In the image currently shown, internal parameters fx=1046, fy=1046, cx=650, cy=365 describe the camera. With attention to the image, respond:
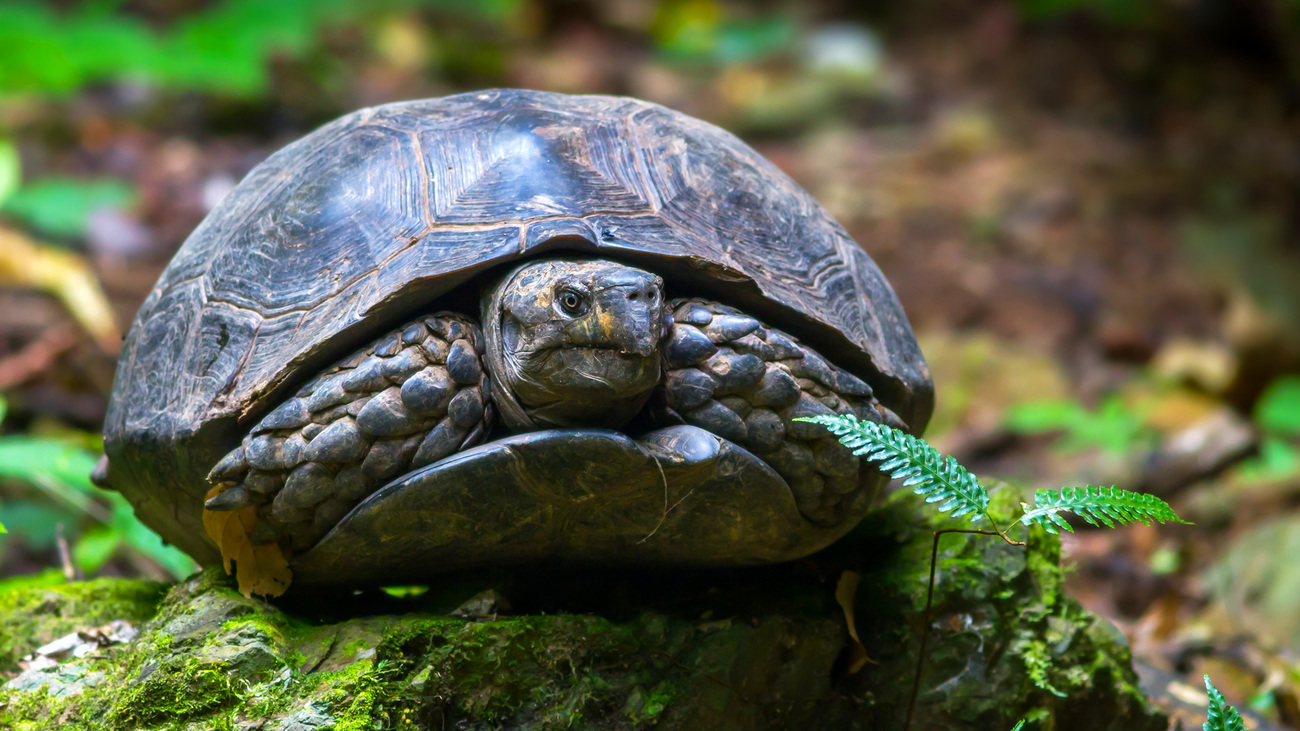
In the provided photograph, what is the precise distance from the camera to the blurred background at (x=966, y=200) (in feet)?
19.3

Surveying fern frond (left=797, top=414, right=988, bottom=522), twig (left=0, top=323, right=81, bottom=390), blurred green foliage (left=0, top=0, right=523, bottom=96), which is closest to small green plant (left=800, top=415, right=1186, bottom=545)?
fern frond (left=797, top=414, right=988, bottom=522)

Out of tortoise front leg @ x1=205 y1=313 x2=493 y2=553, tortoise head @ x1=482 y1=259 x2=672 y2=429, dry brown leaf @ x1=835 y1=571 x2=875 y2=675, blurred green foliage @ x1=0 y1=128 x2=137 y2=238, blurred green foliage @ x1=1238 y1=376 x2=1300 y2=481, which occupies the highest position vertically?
blurred green foliage @ x1=1238 y1=376 x2=1300 y2=481

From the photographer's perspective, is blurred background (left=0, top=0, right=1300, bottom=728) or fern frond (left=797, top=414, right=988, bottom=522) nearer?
fern frond (left=797, top=414, right=988, bottom=522)

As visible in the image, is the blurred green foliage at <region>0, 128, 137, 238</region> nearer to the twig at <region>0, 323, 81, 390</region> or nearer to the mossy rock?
the twig at <region>0, 323, 81, 390</region>

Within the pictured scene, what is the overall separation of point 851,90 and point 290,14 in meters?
7.70

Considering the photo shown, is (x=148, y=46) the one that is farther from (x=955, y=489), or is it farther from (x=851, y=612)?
(x=955, y=489)

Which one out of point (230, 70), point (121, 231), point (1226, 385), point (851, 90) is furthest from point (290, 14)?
point (1226, 385)

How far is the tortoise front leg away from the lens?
241 cm

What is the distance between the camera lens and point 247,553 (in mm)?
2631

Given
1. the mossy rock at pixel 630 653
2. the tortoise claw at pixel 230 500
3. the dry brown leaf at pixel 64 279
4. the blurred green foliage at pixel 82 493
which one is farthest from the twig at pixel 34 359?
the tortoise claw at pixel 230 500

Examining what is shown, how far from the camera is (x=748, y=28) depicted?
724 inches

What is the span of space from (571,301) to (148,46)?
1136 centimetres

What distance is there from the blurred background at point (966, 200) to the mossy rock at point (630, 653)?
57 centimetres

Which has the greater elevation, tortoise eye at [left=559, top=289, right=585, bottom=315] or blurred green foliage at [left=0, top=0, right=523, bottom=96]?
blurred green foliage at [left=0, top=0, right=523, bottom=96]
